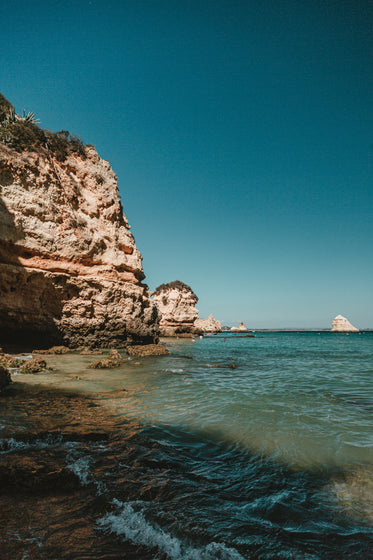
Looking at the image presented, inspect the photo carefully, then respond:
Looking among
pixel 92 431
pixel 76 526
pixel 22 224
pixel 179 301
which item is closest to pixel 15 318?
pixel 22 224

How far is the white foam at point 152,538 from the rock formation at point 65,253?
535 inches

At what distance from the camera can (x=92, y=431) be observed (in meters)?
4.56

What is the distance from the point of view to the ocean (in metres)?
2.21

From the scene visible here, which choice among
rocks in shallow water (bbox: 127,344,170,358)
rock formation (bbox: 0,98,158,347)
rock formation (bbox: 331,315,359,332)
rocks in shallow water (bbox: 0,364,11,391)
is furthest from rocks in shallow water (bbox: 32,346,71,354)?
rock formation (bbox: 331,315,359,332)

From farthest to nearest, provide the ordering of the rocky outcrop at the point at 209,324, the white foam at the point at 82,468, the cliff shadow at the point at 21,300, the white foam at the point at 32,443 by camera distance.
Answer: the rocky outcrop at the point at 209,324 → the cliff shadow at the point at 21,300 → the white foam at the point at 32,443 → the white foam at the point at 82,468

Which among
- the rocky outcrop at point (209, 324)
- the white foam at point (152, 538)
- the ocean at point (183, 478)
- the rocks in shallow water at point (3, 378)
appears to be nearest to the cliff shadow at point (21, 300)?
the rocks in shallow water at point (3, 378)

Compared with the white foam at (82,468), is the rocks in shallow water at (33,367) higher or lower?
lower

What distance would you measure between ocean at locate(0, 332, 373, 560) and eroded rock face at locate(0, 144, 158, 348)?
869 cm

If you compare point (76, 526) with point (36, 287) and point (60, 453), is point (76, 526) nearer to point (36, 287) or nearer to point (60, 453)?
point (60, 453)

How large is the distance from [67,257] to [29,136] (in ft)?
23.2

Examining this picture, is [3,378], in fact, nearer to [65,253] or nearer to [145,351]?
[65,253]

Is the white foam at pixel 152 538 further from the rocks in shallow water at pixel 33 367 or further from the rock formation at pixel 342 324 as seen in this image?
the rock formation at pixel 342 324

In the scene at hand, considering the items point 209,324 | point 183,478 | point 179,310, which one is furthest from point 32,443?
point 209,324

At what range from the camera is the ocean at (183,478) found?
7.25 ft
